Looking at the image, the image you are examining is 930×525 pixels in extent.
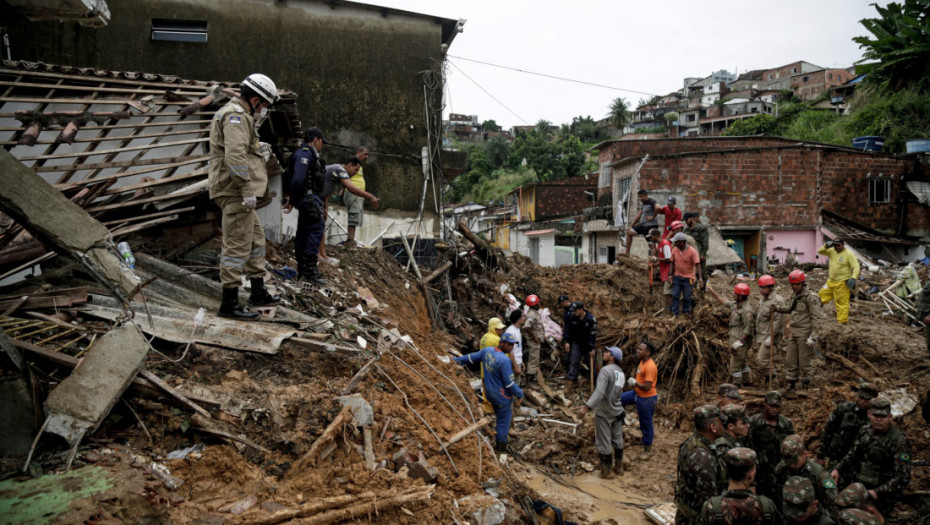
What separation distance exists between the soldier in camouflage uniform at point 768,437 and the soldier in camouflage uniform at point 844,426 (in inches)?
30.5

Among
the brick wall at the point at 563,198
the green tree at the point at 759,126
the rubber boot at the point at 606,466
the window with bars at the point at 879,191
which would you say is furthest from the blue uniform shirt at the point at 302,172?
the green tree at the point at 759,126

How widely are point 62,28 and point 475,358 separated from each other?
12.6 meters

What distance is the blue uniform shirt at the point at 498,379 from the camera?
24.2 ft

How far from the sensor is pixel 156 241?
6.81m

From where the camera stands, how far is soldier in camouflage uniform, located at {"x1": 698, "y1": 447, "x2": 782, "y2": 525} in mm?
3814

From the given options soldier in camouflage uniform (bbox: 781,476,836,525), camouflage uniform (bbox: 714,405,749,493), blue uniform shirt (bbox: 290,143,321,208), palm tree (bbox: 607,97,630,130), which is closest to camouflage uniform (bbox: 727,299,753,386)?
camouflage uniform (bbox: 714,405,749,493)

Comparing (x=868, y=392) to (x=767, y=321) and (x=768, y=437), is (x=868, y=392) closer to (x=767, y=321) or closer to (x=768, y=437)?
(x=768, y=437)

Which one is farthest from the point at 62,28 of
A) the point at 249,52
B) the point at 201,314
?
the point at 201,314

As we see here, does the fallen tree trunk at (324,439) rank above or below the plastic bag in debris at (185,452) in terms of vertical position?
below

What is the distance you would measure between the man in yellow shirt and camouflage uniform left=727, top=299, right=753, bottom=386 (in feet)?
6.65

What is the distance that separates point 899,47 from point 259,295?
113 feet

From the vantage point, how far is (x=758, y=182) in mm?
22969

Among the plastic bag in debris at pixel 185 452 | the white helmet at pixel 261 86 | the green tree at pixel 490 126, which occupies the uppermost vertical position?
the green tree at pixel 490 126

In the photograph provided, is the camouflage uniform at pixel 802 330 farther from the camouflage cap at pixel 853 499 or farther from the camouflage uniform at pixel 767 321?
the camouflage cap at pixel 853 499
